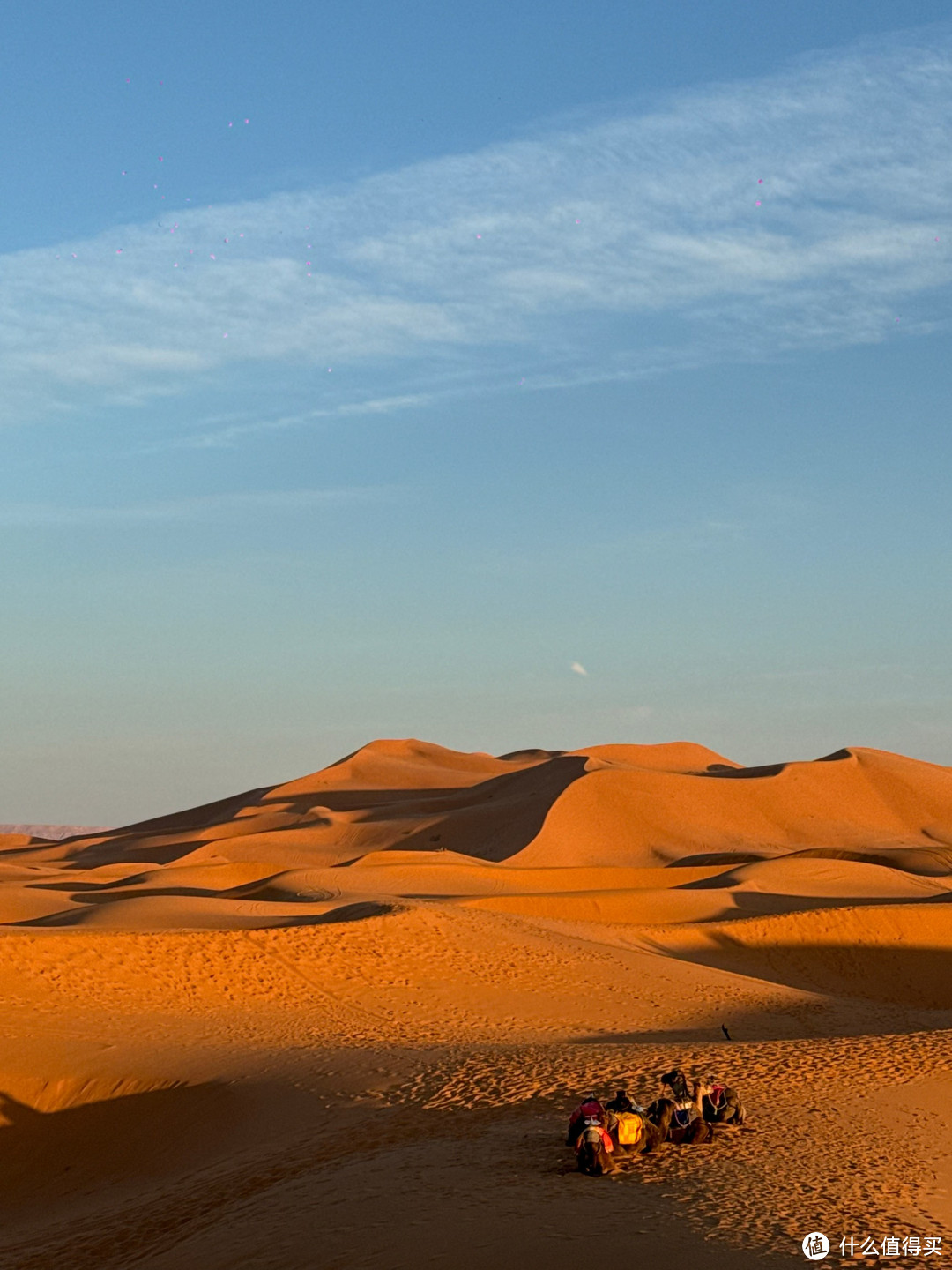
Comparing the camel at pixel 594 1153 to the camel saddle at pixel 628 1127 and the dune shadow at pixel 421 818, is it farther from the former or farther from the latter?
the dune shadow at pixel 421 818

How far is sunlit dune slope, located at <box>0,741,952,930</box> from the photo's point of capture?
31.9 meters

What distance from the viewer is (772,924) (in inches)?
1117

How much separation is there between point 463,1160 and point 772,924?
64.8 feet

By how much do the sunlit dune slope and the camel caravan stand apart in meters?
13.5

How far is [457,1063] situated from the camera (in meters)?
13.5

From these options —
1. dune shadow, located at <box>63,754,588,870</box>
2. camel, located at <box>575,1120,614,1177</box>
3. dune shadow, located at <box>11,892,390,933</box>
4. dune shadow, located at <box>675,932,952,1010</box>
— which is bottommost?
dune shadow, located at <box>675,932,952,1010</box>

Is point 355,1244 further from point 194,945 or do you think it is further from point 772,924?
point 772,924

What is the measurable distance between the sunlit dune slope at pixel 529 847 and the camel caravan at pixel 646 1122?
13.5 meters

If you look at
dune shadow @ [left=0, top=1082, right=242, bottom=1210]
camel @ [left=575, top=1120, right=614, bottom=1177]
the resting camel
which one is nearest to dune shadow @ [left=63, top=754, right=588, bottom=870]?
dune shadow @ [left=0, top=1082, right=242, bottom=1210]

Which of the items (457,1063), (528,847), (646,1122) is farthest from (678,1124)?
(528,847)

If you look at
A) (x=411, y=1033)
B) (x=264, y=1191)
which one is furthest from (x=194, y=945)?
(x=264, y=1191)

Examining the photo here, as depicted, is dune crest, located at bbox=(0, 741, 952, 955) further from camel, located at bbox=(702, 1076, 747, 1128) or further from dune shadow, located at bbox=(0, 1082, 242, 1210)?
camel, located at bbox=(702, 1076, 747, 1128)

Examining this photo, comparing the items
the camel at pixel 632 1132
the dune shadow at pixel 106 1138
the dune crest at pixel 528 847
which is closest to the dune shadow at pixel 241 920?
the dune crest at pixel 528 847

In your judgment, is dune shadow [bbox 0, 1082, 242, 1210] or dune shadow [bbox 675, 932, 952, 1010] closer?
dune shadow [bbox 0, 1082, 242, 1210]
